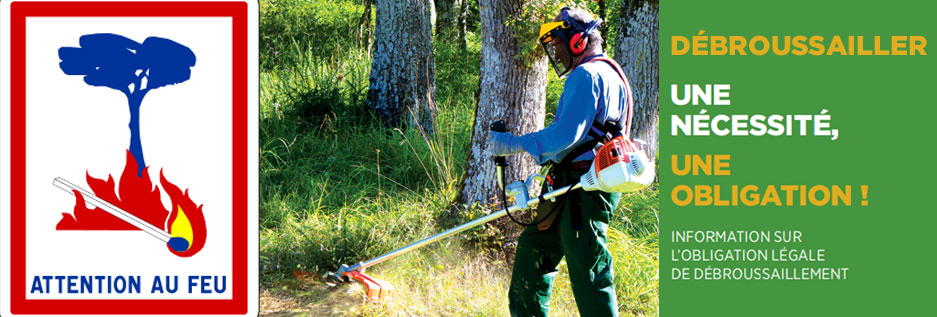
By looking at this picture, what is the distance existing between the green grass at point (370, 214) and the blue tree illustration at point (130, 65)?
1.67 m

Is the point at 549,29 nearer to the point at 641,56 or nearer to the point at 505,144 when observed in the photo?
the point at 505,144

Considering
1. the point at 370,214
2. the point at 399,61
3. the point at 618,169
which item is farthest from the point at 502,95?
the point at 399,61

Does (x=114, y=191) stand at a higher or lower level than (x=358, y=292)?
higher

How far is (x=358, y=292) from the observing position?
4.82 m

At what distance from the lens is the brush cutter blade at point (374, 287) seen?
4.66 m

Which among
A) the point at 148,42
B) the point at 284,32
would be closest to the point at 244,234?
the point at 148,42

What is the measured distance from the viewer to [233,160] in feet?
12.4

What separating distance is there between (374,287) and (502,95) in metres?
1.64

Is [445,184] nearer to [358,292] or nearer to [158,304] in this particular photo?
[358,292]

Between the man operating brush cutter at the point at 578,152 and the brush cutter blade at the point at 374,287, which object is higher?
the man operating brush cutter at the point at 578,152

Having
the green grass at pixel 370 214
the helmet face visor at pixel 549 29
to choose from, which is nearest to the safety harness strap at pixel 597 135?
the helmet face visor at pixel 549 29

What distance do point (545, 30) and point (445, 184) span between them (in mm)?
2350

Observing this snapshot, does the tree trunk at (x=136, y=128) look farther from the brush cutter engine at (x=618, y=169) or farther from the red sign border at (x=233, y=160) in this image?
the brush cutter engine at (x=618, y=169)

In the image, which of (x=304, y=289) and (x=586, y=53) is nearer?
(x=586, y=53)
